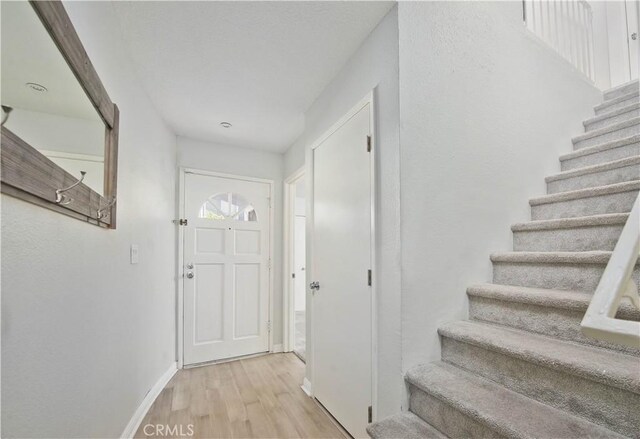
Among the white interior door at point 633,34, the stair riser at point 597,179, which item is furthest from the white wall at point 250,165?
the white interior door at point 633,34

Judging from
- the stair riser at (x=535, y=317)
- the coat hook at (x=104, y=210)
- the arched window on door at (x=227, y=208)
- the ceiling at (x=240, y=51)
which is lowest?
the stair riser at (x=535, y=317)

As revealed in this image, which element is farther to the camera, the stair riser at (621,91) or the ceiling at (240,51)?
the stair riser at (621,91)

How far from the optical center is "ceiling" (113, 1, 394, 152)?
1552mm

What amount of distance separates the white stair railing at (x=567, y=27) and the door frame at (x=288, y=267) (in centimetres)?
263

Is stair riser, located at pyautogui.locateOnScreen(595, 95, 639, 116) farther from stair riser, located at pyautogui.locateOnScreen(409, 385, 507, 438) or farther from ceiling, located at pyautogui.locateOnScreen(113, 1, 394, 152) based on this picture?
stair riser, located at pyautogui.locateOnScreen(409, 385, 507, 438)

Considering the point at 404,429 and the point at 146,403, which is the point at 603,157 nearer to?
the point at 404,429

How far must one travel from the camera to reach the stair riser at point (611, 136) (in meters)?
1.94

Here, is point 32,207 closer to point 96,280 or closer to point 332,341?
point 96,280

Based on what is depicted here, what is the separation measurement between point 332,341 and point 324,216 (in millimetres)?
918

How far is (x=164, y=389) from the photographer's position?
98.0 inches

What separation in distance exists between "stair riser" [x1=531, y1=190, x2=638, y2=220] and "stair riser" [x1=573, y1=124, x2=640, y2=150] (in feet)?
2.40

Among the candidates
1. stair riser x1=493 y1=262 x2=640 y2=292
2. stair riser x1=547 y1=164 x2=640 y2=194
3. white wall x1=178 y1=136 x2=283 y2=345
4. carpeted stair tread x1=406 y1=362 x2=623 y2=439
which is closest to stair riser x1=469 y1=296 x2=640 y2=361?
stair riser x1=493 y1=262 x2=640 y2=292

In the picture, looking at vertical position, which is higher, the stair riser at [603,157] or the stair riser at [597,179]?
the stair riser at [603,157]

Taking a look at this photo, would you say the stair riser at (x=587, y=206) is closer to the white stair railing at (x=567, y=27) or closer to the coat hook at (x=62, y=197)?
the white stair railing at (x=567, y=27)
